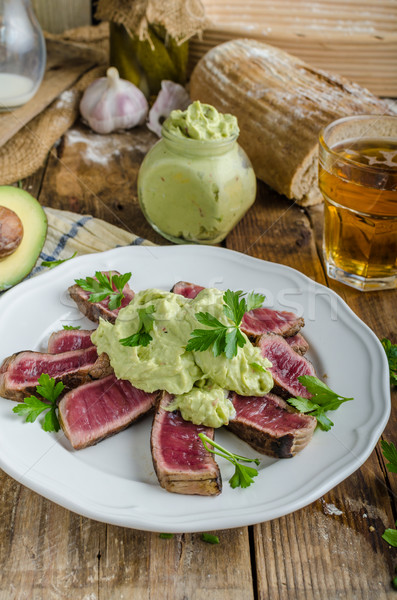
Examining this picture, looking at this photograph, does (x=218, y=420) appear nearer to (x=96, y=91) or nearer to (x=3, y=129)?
(x=3, y=129)

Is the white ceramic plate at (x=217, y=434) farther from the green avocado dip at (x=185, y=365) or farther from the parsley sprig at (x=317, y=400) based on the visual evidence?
the green avocado dip at (x=185, y=365)

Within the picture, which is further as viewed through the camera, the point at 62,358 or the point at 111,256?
the point at 111,256

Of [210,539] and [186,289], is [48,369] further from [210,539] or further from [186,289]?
[210,539]

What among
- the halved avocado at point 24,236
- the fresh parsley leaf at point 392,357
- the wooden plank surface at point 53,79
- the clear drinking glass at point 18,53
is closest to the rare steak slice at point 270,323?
the fresh parsley leaf at point 392,357

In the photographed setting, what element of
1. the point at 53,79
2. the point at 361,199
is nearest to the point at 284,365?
the point at 361,199

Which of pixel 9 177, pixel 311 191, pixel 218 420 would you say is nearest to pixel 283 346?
pixel 218 420

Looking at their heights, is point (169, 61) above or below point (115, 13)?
below

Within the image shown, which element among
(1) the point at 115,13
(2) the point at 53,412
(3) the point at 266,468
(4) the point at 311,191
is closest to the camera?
(3) the point at 266,468
